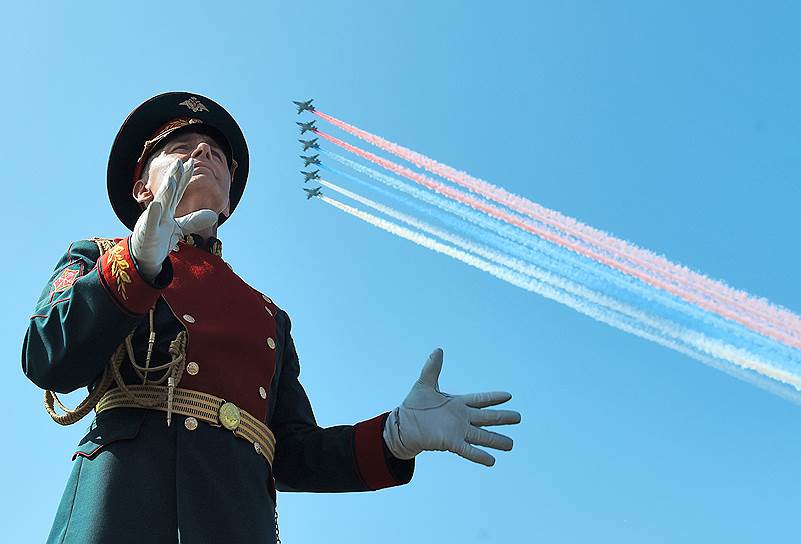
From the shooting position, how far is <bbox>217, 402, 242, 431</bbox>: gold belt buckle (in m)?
4.54

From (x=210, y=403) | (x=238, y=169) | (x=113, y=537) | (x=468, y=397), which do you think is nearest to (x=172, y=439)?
(x=210, y=403)

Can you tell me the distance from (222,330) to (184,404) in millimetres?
503

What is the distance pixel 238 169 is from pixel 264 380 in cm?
192

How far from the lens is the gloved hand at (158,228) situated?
4.09 m

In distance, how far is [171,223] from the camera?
4.20 metres

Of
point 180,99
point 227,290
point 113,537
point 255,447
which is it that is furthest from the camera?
point 180,99

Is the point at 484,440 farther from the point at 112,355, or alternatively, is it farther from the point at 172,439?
the point at 112,355

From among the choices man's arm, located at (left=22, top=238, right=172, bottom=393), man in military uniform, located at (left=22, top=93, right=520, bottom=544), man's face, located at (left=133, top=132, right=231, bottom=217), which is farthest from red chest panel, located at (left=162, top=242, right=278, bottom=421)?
man's arm, located at (left=22, top=238, right=172, bottom=393)

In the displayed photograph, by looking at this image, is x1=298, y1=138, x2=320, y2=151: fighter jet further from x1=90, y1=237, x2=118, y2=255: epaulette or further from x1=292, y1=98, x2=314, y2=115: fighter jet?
x1=90, y1=237, x2=118, y2=255: epaulette

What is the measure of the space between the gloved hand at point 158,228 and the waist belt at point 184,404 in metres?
0.67

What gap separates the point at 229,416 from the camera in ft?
15.0

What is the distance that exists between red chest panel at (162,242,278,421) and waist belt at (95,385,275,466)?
0.18 feet

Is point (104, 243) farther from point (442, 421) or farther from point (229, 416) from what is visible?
point (442, 421)

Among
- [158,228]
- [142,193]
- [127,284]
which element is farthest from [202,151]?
[127,284]
